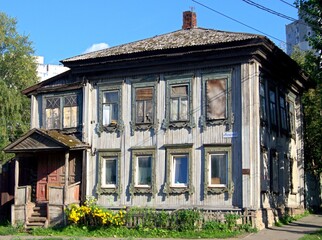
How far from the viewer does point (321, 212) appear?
29.4 m

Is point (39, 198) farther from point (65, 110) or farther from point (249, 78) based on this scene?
point (249, 78)

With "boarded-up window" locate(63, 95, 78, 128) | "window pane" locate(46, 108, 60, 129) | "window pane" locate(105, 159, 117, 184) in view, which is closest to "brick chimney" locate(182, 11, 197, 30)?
"boarded-up window" locate(63, 95, 78, 128)

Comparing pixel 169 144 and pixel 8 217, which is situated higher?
pixel 169 144

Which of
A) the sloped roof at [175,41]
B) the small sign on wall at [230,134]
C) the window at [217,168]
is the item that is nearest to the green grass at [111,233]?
the window at [217,168]

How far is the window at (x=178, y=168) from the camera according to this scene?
22406 millimetres

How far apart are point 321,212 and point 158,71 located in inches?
505

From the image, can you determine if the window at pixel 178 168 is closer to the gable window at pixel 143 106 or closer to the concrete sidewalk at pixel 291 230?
the gable window at pixel 143 106

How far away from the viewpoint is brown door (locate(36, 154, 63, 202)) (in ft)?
83.5

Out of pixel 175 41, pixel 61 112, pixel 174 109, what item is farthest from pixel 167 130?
pixel 61 112

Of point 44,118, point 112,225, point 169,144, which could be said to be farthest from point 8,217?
point 169,144

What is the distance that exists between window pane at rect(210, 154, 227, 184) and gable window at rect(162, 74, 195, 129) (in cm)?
176

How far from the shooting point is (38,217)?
24.3m

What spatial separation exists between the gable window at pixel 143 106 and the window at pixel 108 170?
1431 millimetres

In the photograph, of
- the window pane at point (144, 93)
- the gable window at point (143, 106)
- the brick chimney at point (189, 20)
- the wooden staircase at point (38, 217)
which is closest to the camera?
the gable window at point (143, 106)
